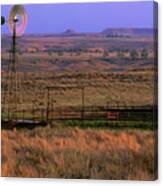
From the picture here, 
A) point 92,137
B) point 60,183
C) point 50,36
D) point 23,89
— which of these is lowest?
point 60,183

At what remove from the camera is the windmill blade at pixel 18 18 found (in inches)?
136

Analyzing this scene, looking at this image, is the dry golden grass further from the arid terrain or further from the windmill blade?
the windmill blade

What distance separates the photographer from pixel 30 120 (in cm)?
346

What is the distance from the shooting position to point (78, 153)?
134 inches

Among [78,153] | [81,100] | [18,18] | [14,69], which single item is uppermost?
[18,18]

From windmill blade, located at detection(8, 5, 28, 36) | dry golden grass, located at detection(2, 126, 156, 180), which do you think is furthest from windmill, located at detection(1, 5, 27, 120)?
dry golden grass, located at detection(2, 126, 156, 180)

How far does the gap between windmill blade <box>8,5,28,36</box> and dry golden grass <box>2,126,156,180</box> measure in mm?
453

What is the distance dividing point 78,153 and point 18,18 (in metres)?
0.66

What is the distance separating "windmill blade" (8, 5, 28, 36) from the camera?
3463 millimetres

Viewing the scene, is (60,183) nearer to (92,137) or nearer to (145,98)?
(92,137)

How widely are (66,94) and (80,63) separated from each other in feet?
Answer: 0.49

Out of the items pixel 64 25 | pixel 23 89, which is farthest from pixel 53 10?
pixel 23 89

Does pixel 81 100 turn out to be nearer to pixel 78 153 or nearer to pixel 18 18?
pixel 78 153

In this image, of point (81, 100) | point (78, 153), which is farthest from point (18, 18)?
point (78, 153)
